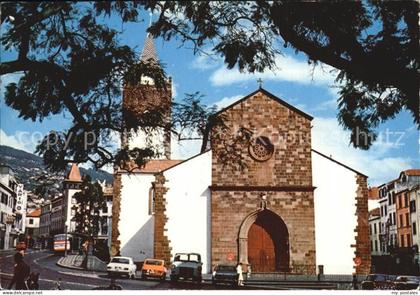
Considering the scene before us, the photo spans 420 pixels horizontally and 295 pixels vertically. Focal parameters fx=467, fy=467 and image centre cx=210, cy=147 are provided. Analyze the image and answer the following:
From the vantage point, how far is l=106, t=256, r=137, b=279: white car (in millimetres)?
5117

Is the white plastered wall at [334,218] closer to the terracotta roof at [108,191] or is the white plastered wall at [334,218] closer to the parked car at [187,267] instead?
the parked car at [187,267]

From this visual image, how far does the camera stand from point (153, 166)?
Answer: 5.32 metres

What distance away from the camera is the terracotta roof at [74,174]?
4.65 m

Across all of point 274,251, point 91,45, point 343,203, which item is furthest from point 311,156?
point 91,45

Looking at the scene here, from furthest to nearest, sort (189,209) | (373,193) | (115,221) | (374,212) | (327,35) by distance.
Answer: (374,212)
(189,209)
(115,221)
(373,193)
(327,35)

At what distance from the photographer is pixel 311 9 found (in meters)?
4.16

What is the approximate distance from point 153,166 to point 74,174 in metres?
0.91

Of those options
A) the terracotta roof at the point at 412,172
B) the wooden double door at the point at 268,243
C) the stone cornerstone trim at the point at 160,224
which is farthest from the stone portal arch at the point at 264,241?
the terracotta roof at the point at 412,172

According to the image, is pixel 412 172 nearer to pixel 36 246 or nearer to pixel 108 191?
pixel 108 191

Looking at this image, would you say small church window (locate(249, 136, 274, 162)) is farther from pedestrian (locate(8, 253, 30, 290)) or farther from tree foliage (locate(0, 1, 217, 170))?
pedestrian (locate(8, 253, 30, 290))

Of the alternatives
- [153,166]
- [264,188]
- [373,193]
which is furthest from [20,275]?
[264,188]

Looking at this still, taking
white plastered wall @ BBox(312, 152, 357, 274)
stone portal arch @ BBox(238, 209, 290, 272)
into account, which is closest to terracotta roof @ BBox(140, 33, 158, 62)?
white plastered wall @ BBox(312, 152, 357, 274)

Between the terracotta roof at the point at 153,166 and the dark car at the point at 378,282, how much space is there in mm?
2504

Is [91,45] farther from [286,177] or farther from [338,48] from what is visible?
[286,177]
